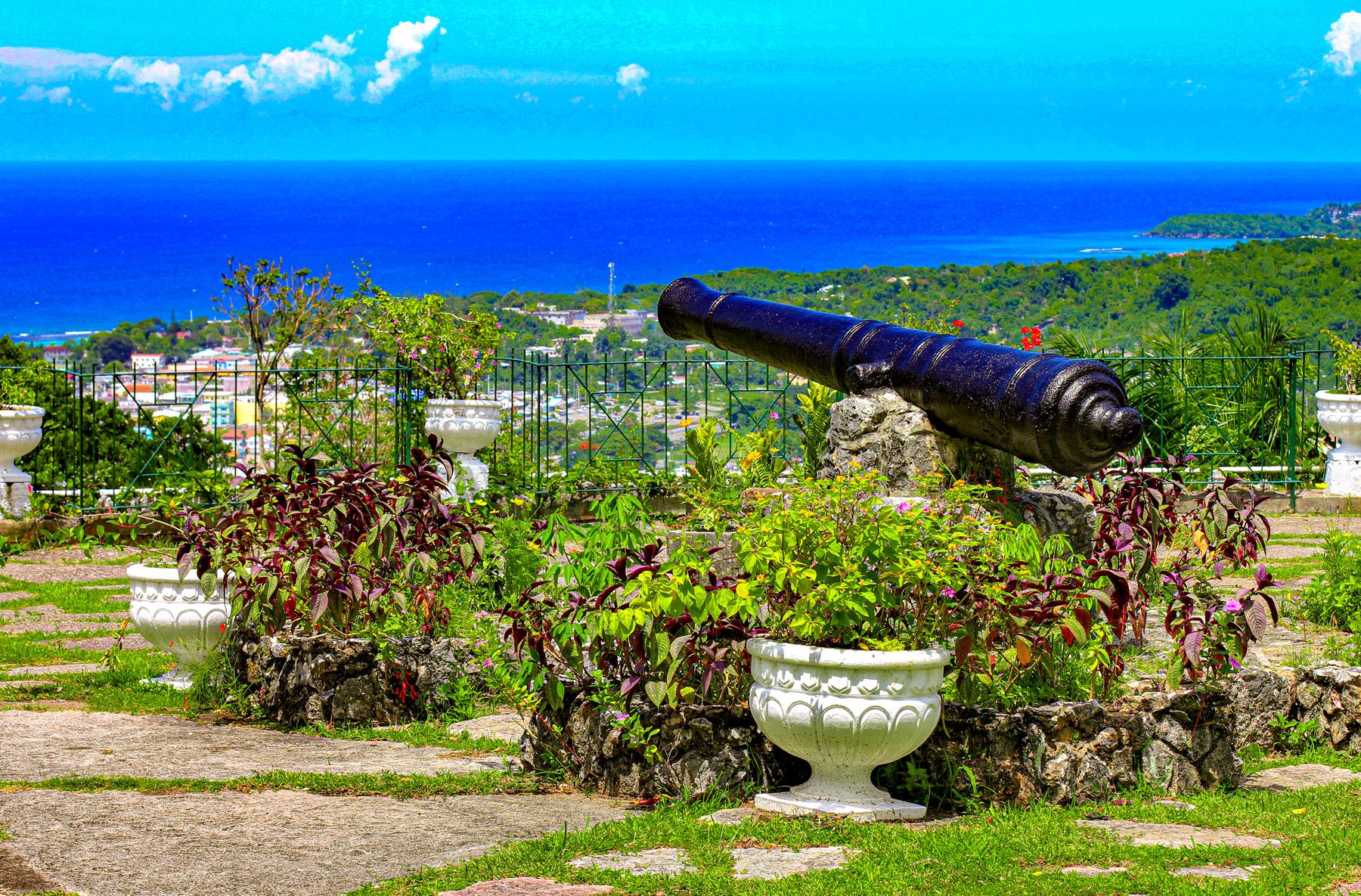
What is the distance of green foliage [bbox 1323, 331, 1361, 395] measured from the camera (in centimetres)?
1407

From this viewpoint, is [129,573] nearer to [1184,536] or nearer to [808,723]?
[808,723]

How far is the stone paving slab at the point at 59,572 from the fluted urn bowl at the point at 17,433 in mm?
1297

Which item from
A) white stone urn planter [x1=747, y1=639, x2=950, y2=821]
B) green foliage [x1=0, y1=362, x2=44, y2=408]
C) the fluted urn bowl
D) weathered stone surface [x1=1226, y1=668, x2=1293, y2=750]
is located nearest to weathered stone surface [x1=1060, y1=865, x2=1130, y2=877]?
white stone urn planter [x1=747, y1=639, x2=950, y2=821]

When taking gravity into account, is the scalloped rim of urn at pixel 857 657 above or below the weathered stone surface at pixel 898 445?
below

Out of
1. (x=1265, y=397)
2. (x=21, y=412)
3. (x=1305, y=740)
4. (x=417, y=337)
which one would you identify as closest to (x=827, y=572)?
(x=1305, y=740)

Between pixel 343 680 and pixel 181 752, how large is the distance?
2.62ft

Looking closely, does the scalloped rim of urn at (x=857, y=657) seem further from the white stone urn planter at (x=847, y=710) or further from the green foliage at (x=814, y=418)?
the green foliage at (x=814, y=418)

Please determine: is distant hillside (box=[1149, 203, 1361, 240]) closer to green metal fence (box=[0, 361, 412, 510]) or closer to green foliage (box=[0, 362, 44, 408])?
green metal fence (box=[0, 361, 412, 510])

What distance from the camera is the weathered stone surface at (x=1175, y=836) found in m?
4.64

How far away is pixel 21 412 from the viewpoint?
1286cm

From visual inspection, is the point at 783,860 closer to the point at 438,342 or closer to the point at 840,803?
the point at 840,803

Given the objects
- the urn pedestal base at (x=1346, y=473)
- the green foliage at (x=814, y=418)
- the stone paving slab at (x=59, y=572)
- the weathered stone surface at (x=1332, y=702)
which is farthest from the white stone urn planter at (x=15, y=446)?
the urn pedestal base at (x=1346, y=473)

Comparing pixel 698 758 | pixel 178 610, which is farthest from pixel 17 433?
pixel 698 758

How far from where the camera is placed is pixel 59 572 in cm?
1157
